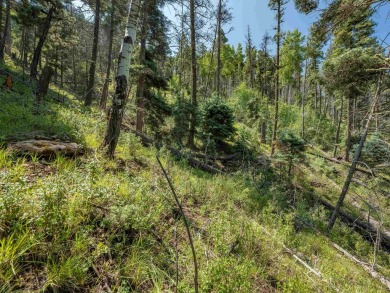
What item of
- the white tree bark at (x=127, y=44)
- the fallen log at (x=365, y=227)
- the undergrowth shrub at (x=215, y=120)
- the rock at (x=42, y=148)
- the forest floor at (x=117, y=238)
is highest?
the white tree bark at (x=127, y=44)

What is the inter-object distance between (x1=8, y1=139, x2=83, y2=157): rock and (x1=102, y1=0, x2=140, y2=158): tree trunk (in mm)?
718

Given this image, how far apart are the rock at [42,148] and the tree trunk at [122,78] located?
72cm

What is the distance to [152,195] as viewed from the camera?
328 cm

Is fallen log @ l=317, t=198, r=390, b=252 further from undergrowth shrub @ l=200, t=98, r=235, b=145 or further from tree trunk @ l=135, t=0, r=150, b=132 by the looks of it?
tree trunk @ l=135, t=0, r=150, b=132

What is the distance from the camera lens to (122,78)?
4180 millimetres

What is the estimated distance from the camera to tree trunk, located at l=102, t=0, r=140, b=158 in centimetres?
416

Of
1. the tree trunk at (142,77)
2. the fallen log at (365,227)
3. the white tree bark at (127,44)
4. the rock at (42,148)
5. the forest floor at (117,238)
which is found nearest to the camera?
the forest floor at (117,238)

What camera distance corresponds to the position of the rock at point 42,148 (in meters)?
3.21

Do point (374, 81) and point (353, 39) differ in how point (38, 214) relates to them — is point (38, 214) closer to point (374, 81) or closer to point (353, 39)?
point (374, 81)

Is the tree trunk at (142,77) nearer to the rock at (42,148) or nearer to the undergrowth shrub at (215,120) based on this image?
the undergrowth shrub at (215,120)

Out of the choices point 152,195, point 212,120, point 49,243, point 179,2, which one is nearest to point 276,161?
point 212,120

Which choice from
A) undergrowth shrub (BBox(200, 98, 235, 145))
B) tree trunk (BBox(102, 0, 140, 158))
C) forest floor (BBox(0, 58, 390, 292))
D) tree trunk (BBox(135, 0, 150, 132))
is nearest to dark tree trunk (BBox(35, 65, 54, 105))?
forest floor (BBox(0, 58, 390, 292))

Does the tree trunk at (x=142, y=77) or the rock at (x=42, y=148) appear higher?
the tree trunk at (x=142, y=77)

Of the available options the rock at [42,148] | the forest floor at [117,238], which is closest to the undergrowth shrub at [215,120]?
the forest floor at [117,238]
